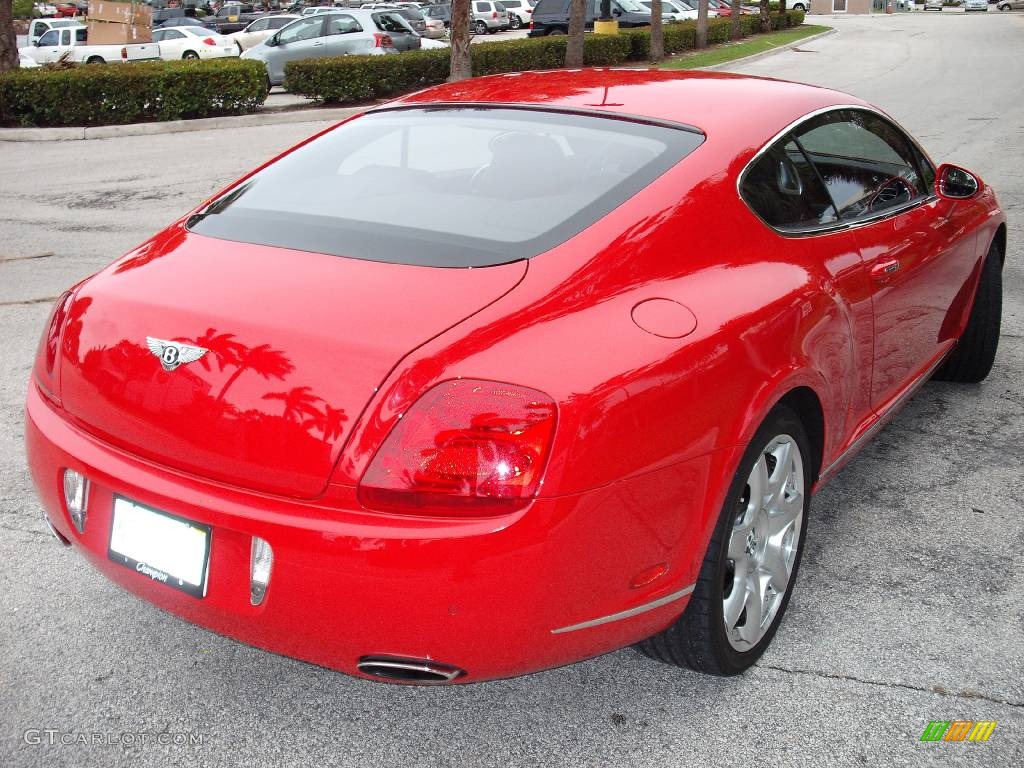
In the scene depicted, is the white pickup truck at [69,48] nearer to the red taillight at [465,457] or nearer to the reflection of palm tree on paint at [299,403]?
the reflection of palm tree on paint at [299,403]

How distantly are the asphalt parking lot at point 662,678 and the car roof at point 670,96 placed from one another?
1.40 meters

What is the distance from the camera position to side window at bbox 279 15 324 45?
2272 cm

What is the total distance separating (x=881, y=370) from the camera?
355 cm

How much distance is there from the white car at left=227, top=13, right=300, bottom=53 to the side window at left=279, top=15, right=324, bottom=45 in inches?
299

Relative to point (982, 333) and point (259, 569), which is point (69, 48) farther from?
point (259, 569)

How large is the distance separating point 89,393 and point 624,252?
1.31 metres

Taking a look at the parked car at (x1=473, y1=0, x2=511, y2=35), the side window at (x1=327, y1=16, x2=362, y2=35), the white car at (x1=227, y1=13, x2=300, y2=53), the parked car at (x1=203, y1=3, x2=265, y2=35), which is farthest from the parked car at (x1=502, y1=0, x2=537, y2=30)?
the side window at (x1=327, y1=16, x2=362, y2=35)

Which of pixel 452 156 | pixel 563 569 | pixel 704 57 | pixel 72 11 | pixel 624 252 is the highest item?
pixel 72 11

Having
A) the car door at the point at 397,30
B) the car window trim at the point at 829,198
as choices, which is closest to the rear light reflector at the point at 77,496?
the car window trim at the point at 829,198

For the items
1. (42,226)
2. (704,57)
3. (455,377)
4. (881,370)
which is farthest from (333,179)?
(704,57)

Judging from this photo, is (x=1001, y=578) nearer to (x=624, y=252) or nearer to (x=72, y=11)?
(x=624, y=252)

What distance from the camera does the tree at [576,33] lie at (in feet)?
73.9

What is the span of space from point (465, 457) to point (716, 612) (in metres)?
0.86
